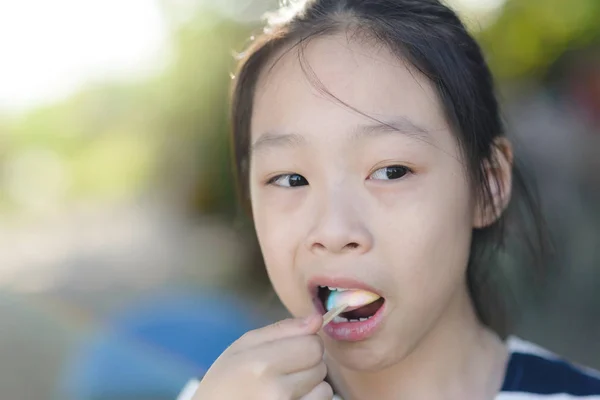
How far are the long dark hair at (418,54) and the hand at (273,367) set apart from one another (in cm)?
42

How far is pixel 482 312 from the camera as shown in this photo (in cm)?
153

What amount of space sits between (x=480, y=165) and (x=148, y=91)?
9.61 ft

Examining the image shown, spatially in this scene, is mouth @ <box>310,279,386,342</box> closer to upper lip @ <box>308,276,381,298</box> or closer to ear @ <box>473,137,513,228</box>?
upper lip @ <box>308,276,381,298</box>

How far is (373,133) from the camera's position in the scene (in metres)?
1.12

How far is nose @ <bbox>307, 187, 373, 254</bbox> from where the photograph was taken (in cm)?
107

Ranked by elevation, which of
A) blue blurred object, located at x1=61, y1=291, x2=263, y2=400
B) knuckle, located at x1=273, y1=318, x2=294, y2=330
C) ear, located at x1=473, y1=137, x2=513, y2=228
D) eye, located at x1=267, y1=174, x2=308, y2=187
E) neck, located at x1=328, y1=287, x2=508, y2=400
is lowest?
blue blurred object, located at x1=61, y1=291, x2=263, y2=400

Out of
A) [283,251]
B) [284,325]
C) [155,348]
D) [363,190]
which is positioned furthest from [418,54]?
[155,348]

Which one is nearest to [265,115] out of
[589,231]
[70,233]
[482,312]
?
[482,312]

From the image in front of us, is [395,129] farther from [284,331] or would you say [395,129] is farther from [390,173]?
[284,331]

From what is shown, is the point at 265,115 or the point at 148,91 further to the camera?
the point at 148,91

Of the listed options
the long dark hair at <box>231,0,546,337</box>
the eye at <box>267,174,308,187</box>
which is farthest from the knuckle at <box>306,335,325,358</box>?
the long dark hair at <box>231,0,546,337</box>

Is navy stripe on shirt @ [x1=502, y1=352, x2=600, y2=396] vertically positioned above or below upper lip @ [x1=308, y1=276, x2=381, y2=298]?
below

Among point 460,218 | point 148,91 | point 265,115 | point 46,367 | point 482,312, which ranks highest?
point 148,91

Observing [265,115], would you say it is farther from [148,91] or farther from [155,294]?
[155,294]
